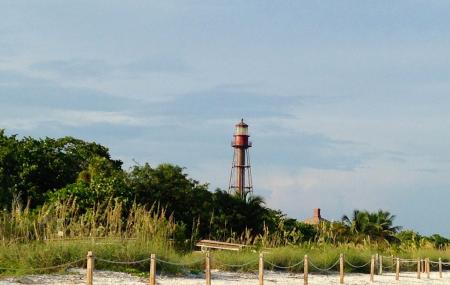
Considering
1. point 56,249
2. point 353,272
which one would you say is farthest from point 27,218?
point 353,272

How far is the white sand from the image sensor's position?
650 inches

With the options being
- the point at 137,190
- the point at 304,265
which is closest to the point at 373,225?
the point at 137,190

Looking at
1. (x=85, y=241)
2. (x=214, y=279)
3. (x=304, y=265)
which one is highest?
(x=85, y=241)

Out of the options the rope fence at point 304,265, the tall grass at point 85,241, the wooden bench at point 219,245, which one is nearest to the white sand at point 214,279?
the rope fence at point 304,265

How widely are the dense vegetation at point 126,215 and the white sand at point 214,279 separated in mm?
741

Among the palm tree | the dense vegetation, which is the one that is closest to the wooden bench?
the dense vegetation

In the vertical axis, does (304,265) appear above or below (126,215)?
below

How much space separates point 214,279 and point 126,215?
40.1ft

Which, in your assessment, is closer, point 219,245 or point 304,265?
point 304,265

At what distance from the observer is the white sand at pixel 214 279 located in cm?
1650

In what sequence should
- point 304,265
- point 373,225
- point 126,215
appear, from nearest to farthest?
point 304,265 < point 126,215 < point 373,225

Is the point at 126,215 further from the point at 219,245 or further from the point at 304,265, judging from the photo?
the point at 304,265

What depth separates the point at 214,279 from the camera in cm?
1966

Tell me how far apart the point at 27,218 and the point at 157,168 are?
75.2 ft
